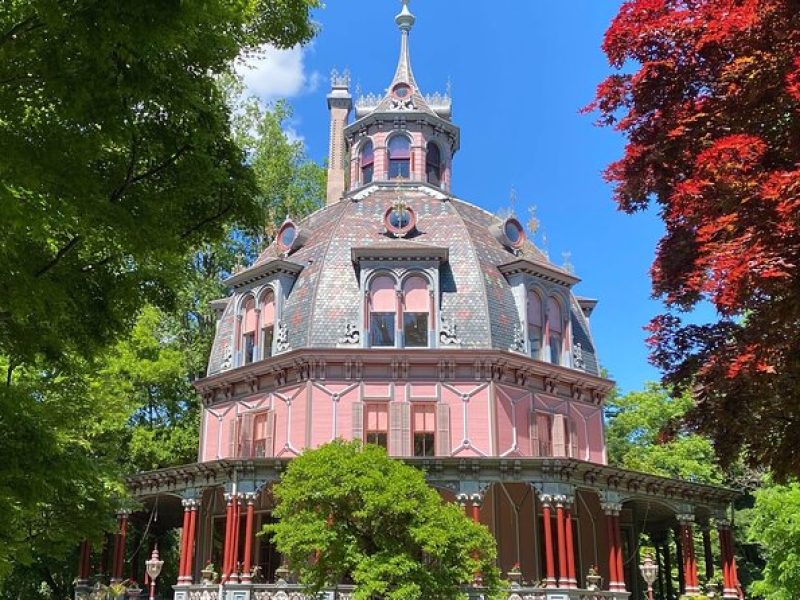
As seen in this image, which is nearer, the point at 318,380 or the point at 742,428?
the point at 742,428

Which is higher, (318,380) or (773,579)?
(318,380)

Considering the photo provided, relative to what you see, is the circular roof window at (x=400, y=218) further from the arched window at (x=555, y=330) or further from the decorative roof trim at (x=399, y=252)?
the arched window at (x=555, y=330)

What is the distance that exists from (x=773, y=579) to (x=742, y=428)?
64.8ft

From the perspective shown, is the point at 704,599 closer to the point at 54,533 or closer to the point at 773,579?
the point at 773,579

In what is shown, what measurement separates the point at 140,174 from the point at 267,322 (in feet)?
69.2

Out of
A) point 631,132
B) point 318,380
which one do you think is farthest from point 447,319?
point 631,132

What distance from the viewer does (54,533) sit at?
1055 cm

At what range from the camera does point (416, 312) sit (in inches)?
1046

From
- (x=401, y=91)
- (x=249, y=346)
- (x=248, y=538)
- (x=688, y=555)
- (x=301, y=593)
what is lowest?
(x=301, y=593)

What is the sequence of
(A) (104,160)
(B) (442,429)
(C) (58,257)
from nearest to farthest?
(A) (104,160)
(C) (58,257)
(B) (442,429)

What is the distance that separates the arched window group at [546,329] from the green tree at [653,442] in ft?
30.8

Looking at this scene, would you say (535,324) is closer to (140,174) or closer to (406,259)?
(406,259)

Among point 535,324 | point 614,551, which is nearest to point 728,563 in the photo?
point 614,551

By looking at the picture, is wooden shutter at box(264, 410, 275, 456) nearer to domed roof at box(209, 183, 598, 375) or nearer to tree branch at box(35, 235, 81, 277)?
domed roof at box(209, 183, 598, 375)
